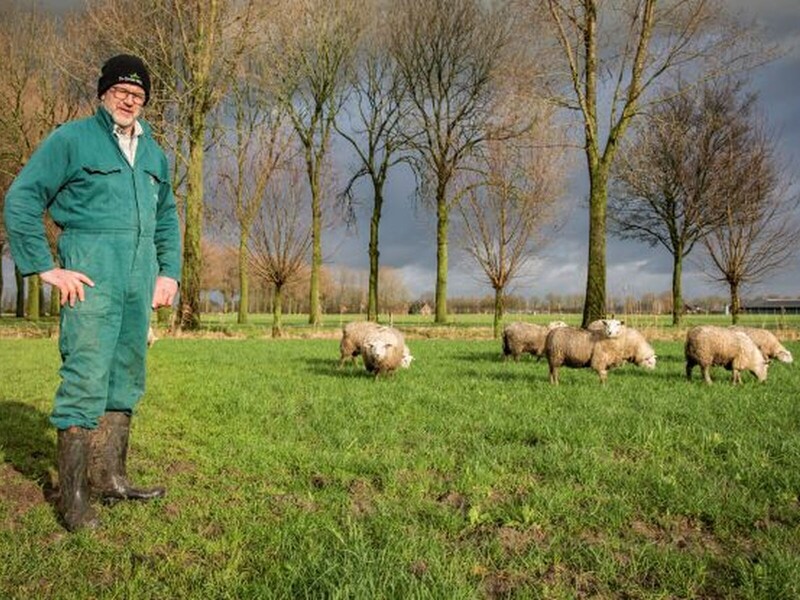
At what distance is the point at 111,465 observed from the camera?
4.24m

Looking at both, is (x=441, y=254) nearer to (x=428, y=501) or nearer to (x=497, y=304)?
(x=497, y=304)

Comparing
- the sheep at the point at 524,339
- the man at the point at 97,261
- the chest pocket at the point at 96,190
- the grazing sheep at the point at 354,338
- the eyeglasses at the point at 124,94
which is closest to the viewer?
the man at the point at 97,261

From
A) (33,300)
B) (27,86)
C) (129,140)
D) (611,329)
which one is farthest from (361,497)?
(33,300)

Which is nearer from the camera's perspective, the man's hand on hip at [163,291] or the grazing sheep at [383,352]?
the man's hand on hip at [163,291]

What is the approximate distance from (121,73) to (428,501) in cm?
351

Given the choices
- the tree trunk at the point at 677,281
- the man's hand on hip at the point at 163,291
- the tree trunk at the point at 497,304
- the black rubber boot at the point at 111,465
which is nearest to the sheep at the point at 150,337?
the man's hand on hip at the point at 163,291

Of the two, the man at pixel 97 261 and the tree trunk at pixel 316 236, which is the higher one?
the tree trunk at pixel 316 236

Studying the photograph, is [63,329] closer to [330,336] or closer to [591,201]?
[591,201]

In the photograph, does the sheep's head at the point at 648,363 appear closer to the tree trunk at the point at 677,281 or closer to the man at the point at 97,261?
the man at the point at 97,261

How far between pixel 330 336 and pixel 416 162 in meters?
12.9

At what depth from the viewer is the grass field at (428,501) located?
3018 mm

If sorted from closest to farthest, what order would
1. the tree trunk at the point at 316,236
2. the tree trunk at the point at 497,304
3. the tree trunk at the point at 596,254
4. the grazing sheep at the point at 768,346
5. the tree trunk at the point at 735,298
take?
the grazing sheep at the point at 768,346
the tree trunk at the point at 596,254
the tree trunk at the point at 497,304
the tree trunk at the point at 735,298
the tree trunk at the point at 316,236

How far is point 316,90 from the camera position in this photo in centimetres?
3175

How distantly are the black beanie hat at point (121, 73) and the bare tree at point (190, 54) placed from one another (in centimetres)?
1992
